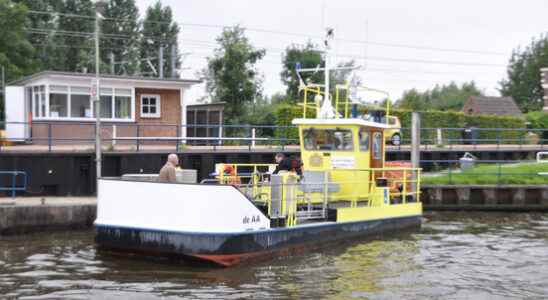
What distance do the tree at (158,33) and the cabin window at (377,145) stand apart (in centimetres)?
4547

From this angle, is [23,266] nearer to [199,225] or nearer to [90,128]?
[199,225]

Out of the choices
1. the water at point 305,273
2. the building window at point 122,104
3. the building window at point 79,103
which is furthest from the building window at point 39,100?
the water at point 305,273

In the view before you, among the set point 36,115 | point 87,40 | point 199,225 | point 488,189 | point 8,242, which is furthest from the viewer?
point 87,40

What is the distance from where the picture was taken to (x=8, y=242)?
1745 centimetres

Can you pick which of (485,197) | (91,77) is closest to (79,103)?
(91,77)

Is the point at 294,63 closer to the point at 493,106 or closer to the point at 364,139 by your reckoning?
the point at 493,106

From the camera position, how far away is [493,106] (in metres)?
63.1

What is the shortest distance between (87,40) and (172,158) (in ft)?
157

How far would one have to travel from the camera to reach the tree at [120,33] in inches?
2490

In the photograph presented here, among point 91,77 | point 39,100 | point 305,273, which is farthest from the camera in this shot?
point 39,100

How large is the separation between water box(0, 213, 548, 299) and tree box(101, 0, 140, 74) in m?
46.2

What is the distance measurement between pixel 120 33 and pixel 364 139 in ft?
159

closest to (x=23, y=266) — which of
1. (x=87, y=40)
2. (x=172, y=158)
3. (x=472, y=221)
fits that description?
(x=172, y=158)

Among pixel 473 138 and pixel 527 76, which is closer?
pixel 473 138
